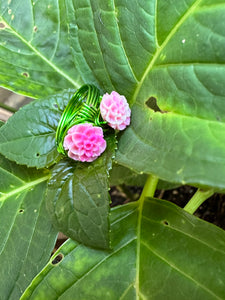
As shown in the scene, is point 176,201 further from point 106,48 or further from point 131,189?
point 106,48

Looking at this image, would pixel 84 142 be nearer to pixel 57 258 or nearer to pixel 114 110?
pixel 114 110

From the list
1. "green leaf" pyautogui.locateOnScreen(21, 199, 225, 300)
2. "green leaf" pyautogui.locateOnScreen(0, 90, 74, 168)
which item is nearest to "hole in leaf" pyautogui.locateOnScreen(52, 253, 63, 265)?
"green leaf" pyautogui.locateOnScreen(21, 199, 225, 300)

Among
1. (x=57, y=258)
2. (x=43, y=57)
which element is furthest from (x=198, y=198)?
(x=43, y=57)

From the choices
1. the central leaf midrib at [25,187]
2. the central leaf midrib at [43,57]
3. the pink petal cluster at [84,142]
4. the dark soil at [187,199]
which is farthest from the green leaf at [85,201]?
the dark soil at [187,199]

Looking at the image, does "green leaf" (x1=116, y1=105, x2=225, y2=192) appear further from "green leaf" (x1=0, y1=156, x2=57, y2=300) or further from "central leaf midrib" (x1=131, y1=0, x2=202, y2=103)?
"green leaf" (x1=0, y1=156, x2=57, y2=300)

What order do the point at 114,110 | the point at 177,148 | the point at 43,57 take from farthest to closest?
the point at 43,57
the point at 114,110
the point at 177,148

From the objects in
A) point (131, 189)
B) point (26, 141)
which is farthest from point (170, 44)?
point (131, 189)

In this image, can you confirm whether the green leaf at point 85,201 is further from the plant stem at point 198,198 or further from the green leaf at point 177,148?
A: the plant stem at point 198,198
